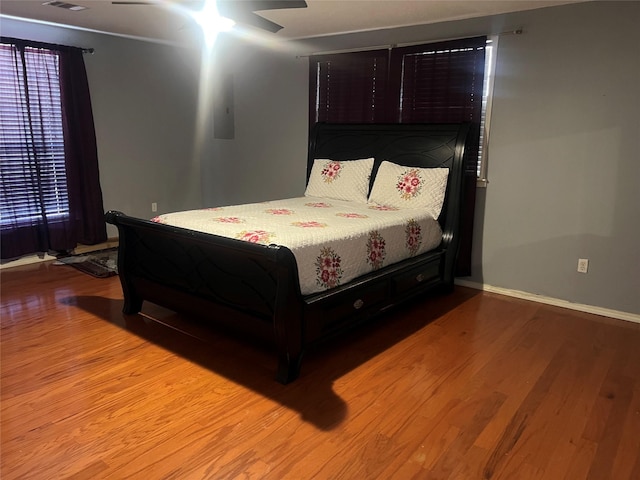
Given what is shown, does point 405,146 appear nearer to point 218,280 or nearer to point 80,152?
point 218,280

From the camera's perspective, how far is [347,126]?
14.5 feet

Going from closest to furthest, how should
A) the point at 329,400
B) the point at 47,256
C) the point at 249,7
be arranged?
1. the point at 329,400
2. the point at 249,7
3. the point at 47,256

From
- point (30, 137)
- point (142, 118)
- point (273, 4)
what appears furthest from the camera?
point (142, 118)

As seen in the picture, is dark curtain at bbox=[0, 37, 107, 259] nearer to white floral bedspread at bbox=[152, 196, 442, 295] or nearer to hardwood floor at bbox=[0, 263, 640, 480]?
hardwood floor at bbox=[0, 263, 640, 480]

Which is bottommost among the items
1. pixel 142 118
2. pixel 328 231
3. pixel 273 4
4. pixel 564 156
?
pixel 328 231

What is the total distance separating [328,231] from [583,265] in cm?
199

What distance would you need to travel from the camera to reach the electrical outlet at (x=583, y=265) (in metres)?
3.51

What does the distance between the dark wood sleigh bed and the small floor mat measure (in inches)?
41.9

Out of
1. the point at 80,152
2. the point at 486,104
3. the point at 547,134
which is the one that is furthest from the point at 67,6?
the point at 547,134

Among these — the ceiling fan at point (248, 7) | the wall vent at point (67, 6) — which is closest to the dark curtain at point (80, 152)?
the wall vent at point (67, 6)

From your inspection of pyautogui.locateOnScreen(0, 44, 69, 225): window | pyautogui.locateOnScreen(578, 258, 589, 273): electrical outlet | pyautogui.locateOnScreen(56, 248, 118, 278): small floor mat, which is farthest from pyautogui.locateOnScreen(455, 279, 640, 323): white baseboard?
pyautogui.locateOnScreen(0, 44, 69, 225): window

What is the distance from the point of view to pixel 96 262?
4543mm

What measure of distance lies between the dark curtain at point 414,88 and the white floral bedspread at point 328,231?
0.70m

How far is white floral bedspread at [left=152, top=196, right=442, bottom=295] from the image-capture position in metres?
2.61
